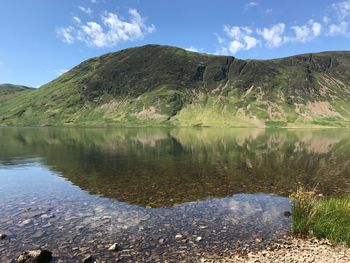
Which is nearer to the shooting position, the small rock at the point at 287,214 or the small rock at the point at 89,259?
the small rock at the point at 89,259

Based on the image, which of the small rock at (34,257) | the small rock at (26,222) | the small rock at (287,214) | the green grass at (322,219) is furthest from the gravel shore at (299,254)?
the small rock at (26,222)

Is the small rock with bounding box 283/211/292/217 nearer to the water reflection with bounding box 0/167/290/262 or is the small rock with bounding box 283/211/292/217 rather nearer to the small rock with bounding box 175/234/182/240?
the water reflection with bounding box 0/167/290/262

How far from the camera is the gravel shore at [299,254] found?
16359mm

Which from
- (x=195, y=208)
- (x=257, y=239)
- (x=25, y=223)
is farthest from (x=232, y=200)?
(x=25, y=223)

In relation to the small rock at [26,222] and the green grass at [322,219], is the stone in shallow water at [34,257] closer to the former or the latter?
the small rock at [26,222]

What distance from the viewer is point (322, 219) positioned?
1970 cm

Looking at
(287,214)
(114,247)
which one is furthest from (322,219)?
(114,247)

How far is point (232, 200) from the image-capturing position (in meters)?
30.0

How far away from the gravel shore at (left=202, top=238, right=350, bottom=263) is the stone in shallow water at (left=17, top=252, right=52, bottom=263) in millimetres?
8112

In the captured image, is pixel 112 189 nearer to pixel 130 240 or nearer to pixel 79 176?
pixel 79 176

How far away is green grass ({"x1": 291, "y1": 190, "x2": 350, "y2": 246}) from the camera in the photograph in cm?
1875

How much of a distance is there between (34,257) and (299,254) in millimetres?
13392

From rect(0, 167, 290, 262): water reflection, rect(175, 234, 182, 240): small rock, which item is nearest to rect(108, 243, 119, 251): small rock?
rect(0, 167, 290, 262): water reflection

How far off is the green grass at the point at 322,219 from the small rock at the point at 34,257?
14.4 m
